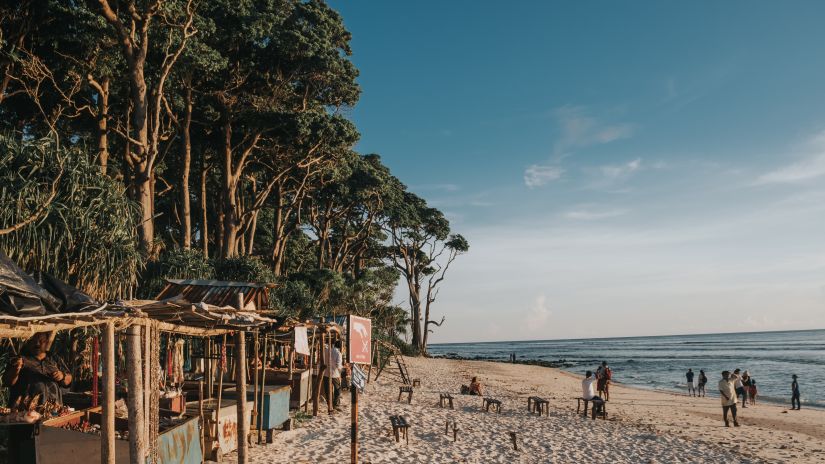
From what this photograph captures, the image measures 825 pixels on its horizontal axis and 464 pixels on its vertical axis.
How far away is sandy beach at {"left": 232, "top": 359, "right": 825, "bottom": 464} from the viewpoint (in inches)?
483

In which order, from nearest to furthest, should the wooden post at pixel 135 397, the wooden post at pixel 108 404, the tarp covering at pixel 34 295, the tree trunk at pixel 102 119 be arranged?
the tarp covering at pixel 34 295
the wooden post at pixel 108 404
the wooden post at pixel 135 397
the tree trunk at pixel 102 119

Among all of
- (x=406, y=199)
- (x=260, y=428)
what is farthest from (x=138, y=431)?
(x=406, y=199)

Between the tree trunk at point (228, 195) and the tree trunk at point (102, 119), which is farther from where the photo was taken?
the tree trunk at point (228, 195)

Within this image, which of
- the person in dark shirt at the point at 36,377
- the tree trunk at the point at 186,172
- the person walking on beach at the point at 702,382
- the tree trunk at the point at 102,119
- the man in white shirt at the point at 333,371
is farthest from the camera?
the person walking on beach at the point at 702,382

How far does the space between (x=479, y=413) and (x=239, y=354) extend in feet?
37.8

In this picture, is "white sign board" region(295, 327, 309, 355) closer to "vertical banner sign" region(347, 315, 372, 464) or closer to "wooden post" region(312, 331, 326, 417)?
"wooden post" region(312, 331, 326, 417)

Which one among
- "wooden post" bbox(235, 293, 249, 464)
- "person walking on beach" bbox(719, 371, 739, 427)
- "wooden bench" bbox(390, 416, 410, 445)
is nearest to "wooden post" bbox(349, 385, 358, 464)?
"wooden post" bbox(235, 293, 249, 464)

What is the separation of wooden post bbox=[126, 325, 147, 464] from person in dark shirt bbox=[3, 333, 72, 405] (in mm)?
2118

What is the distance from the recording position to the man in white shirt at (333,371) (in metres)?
16.4

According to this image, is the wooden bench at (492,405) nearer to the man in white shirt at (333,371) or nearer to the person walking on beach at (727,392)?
the man in white shirt at (333,371)

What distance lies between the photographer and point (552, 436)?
15141 millimetres

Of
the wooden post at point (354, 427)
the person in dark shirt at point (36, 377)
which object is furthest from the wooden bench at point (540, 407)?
the person in dark shirt at point (36, 377)

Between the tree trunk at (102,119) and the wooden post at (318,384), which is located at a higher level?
the tree trunk at (102,119)

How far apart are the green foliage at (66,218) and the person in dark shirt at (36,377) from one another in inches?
125
